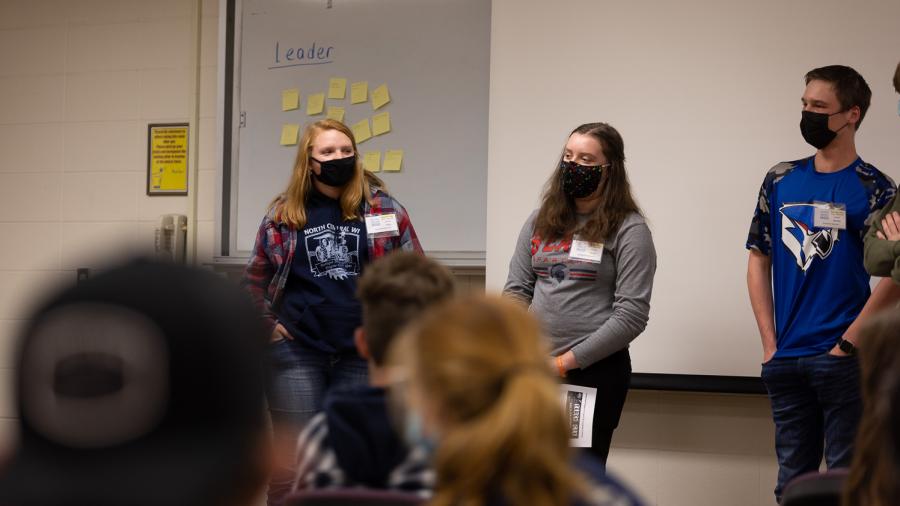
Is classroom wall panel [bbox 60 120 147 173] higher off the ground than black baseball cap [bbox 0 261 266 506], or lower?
higher

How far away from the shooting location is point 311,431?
1.26 m

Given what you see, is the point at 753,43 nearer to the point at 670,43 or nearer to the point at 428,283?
the point at 670,43

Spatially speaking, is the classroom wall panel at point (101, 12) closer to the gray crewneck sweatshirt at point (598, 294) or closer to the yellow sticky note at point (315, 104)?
the yellow sticky note at point (315, 104)

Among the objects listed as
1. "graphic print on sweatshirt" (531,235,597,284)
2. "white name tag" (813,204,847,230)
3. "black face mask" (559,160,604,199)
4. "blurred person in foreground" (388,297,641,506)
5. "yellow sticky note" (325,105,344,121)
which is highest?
"yellow sticky note" (325,105,344,121)

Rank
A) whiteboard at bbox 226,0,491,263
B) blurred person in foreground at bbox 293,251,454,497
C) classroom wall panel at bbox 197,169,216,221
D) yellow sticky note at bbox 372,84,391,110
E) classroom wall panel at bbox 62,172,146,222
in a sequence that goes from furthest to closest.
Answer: classroom wall panel at bbox 62,172,146,222 → classroom wall panel at bbox 197,169,216,221 → yellow sticky note at bbox 372,84,391,110 → whiteboard at bbox 226,0,491,263 → blurred person in foreground at bbox 293,251,454,497

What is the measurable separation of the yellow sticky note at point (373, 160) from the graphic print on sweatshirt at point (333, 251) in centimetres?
105

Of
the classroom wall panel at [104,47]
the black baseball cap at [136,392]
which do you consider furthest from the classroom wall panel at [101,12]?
the black baseball cap at [136,392]

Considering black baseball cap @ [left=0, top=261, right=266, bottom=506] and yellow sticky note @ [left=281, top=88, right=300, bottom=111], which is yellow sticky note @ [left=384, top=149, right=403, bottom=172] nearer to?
yellow sticky note @ [left=281, top=88, right=300, bottom=111]

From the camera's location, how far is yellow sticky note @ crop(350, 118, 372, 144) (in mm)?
3848

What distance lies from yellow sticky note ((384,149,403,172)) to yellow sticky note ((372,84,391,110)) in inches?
7.9

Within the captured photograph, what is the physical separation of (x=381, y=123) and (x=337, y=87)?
0.26 meters

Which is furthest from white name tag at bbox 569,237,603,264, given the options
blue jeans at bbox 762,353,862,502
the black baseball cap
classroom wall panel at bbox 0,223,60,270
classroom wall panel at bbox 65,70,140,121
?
classroom wall panel at bbox 0,223,60,270

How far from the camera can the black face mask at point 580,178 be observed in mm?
2680

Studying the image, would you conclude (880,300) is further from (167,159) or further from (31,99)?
(31,99)
